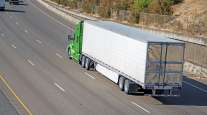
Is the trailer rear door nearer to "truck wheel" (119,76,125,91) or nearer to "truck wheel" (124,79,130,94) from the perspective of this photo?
"truck wheel" (124,79,130,94)

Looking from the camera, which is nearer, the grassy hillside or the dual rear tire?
the dual rear tire

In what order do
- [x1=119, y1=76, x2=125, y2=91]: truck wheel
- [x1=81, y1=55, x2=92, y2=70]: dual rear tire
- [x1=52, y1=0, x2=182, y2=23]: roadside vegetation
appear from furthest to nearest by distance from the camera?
1. [x1=52, y1=0, x2=182, y2=23]: roadside vegetation
2. [x1=81, y1=55, x2=92, y2=70]: dual rear tire
3. [x1=119, y1=76, x2=125, y2=91]: truck wheel

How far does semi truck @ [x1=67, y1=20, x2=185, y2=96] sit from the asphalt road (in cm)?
68

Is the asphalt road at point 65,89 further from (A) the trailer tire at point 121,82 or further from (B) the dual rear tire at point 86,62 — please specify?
(B) the dual rear tire at point 86,62

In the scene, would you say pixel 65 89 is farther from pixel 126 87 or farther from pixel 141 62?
pixel 141 62

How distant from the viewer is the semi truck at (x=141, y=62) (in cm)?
2919

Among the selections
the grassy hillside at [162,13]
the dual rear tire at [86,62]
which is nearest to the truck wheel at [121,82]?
the dual rear tire at [86,62]

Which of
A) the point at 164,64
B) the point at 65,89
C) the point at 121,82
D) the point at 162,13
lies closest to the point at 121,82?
the point at 121,82

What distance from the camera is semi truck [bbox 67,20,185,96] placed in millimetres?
29188

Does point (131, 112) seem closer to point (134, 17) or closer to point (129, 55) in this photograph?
point (129, 55)

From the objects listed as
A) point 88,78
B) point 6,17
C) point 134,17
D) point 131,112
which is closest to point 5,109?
point 131,112

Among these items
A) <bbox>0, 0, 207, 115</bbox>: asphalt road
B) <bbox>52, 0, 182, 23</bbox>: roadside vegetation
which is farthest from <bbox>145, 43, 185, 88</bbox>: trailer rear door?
<bbox>52, 0, 182, 23</bbox>: roadside vegetation

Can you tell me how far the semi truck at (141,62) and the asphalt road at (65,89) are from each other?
0.68m

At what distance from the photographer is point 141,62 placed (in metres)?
29.4
